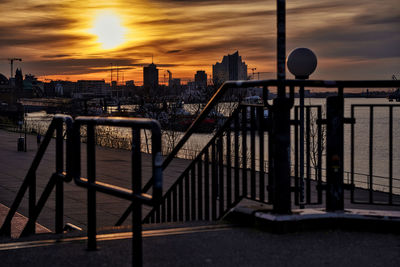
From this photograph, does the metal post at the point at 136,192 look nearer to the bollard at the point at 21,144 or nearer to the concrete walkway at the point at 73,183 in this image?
the concrete walkway at the point at 73,183

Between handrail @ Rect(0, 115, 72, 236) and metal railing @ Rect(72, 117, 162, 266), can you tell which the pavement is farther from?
handrail @ Rect(0, 115, 72, 236)

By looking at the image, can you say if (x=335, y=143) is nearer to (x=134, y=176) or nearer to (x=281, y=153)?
(x=281, y=153)

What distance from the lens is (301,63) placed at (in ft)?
28.7

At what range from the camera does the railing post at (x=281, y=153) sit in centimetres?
490

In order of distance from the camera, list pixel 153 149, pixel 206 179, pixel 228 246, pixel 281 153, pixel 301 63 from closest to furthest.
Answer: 1. pixel 153 149
2. pixel 228 246
3. pixel 281 153
4. pixel 206 179
5. pixel 301 63

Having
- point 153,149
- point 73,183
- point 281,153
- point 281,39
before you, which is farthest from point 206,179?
point 73,183

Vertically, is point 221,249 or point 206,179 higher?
point 206,179

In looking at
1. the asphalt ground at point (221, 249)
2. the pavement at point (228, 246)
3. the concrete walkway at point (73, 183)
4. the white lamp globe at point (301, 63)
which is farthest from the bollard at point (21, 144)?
the asphalt ground at point (221, 249)

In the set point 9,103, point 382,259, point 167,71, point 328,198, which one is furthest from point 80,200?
point 9,103

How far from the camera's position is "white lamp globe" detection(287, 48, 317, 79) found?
8.69 metres

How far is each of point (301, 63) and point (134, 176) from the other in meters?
5.58

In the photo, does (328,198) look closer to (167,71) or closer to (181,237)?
(181,237)

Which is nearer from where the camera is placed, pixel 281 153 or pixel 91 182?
pixel 91 182

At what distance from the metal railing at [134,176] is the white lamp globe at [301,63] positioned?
194 inches
